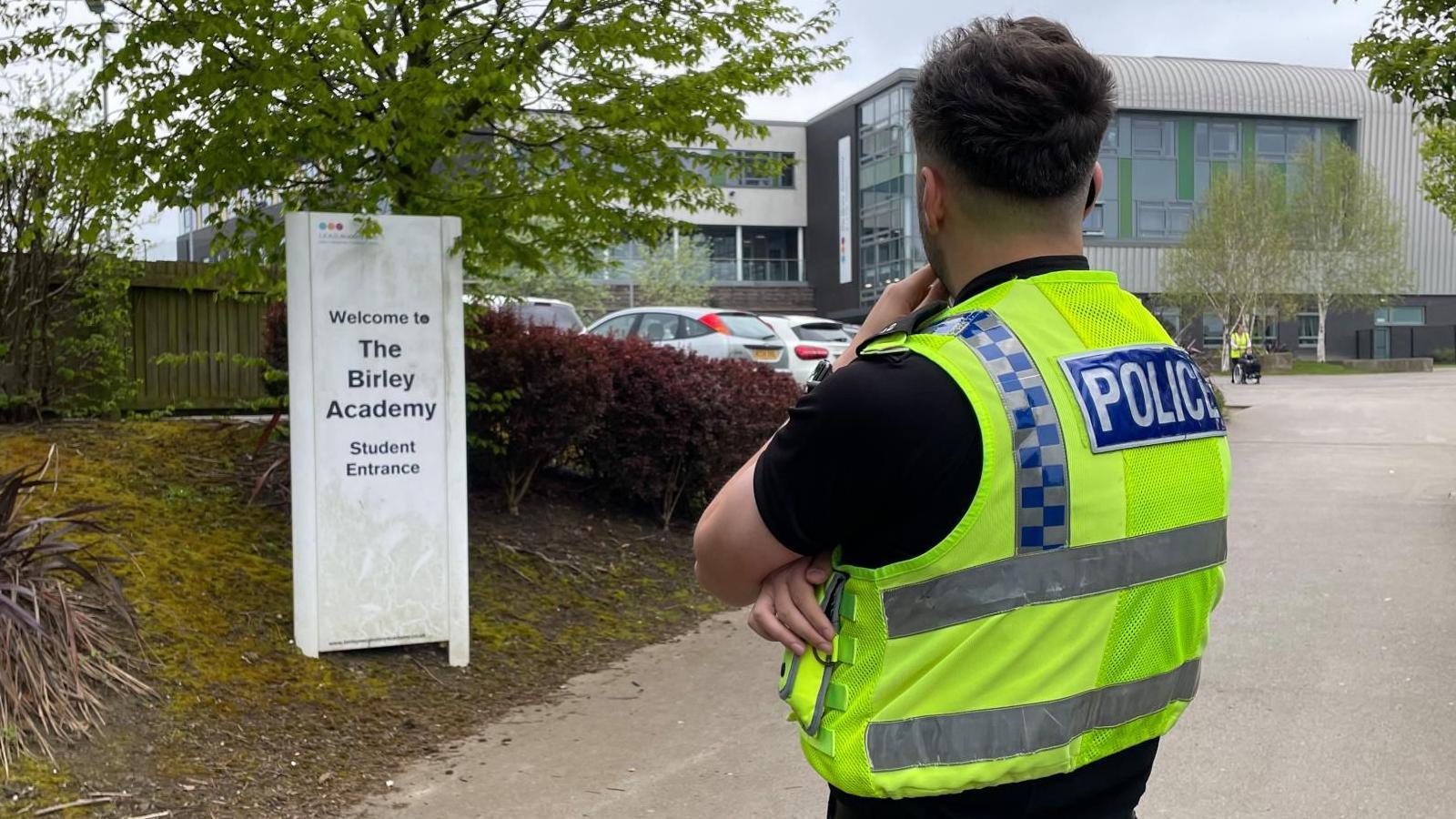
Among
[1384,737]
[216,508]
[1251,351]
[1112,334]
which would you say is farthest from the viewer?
[1251,351]

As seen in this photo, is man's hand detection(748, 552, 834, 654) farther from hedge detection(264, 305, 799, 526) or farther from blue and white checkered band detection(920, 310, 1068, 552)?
hedge detection(264, 305, 799, 526)

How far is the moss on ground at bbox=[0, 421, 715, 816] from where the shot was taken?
4.79 metres

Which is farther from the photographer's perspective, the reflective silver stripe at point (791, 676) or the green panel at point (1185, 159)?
the green panel at point (1185, 159)

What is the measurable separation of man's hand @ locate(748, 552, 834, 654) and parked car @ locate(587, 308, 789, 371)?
591 inches

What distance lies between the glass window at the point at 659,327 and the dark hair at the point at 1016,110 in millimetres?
15768

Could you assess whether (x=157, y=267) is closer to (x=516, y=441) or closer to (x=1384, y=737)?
(x=516, y=441)

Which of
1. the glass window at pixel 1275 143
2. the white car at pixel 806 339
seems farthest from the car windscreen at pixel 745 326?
the glass window at pixel 1275 143

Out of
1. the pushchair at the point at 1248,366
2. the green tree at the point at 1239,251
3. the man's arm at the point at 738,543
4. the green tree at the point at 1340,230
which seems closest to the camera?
the man's arm at the point at 738,543

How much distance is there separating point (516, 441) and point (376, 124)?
9.17ft

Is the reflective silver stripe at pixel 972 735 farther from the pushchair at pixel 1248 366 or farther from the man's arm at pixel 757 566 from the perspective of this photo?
the pushchair at pixel 1248 366

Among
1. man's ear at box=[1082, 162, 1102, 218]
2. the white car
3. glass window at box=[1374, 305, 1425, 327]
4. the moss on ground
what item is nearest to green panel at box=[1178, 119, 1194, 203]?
glass window at box=[1374, 305, 1425, 327]

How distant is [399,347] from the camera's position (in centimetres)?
614

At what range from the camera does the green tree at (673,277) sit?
52062 millimetres

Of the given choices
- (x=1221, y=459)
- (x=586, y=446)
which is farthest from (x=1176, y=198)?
(x=1221, y=459)
